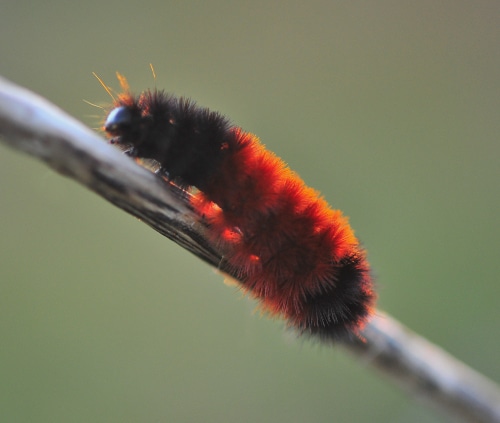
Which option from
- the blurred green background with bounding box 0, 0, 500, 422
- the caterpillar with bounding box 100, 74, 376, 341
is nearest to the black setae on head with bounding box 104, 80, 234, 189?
the caterpillar with bounding box 100, 74, 376, 341

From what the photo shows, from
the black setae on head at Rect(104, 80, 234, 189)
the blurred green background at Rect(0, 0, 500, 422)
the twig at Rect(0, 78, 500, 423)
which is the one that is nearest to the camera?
the twig at Rect(0, 78, 500, 423)

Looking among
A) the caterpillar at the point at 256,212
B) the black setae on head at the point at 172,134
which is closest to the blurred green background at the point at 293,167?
the caterpillar at the point at 256,212

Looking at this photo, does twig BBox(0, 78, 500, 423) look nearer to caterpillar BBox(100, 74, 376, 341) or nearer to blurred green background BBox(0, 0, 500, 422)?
caterpillar BBox(100, 74, 376, 341)

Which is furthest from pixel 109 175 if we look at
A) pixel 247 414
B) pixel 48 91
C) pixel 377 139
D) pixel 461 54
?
pixel 461 54

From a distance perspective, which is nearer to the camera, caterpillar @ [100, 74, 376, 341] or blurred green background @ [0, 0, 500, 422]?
caterpillar @ [100, 74, 376, 341]

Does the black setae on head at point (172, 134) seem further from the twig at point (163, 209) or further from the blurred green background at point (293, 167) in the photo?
the blurred green background at point (293, 167)

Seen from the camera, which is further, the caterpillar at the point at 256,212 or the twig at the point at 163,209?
the caterpillar at the point at 256,212

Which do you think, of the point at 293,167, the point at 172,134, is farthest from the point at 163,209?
the point at 293,167
